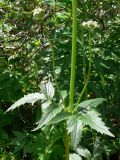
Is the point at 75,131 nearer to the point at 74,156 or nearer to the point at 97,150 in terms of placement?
the point at 74,156

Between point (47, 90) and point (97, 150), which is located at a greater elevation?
point (47, 90)

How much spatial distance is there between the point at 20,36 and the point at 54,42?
2.11 feet

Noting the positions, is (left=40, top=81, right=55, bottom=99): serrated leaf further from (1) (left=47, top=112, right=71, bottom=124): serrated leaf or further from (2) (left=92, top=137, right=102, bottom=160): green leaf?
(2) (left=92, top=137, right=102, bottom=160): green leaf

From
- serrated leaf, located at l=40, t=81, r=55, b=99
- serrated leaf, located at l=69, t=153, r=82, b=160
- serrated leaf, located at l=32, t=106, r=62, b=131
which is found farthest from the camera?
serrated leaf, located at l=69, t=153, r=82, b=160

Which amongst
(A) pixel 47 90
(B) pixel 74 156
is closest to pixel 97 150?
(B) pixel 74 156

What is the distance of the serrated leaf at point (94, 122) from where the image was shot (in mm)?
1898

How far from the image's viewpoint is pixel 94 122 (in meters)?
1.95

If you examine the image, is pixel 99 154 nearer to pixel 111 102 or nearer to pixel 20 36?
pixel 111 102

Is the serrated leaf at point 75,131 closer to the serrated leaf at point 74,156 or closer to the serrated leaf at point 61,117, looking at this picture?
the serrated leaf at point 61,117

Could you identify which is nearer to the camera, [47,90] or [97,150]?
[47,90]

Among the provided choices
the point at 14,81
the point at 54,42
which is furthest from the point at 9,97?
the point at 54,42

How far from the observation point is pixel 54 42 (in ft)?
10.8

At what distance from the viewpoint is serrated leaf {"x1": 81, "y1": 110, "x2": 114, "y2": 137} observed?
1.90 metres

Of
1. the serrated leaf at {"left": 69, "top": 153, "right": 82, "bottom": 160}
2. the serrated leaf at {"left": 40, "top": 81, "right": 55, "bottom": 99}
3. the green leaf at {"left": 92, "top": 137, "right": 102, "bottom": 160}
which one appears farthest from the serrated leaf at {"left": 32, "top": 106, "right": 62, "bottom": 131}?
the green leaf at {"left": 92, "top": 137, "right": 102, "bottom": 160}
